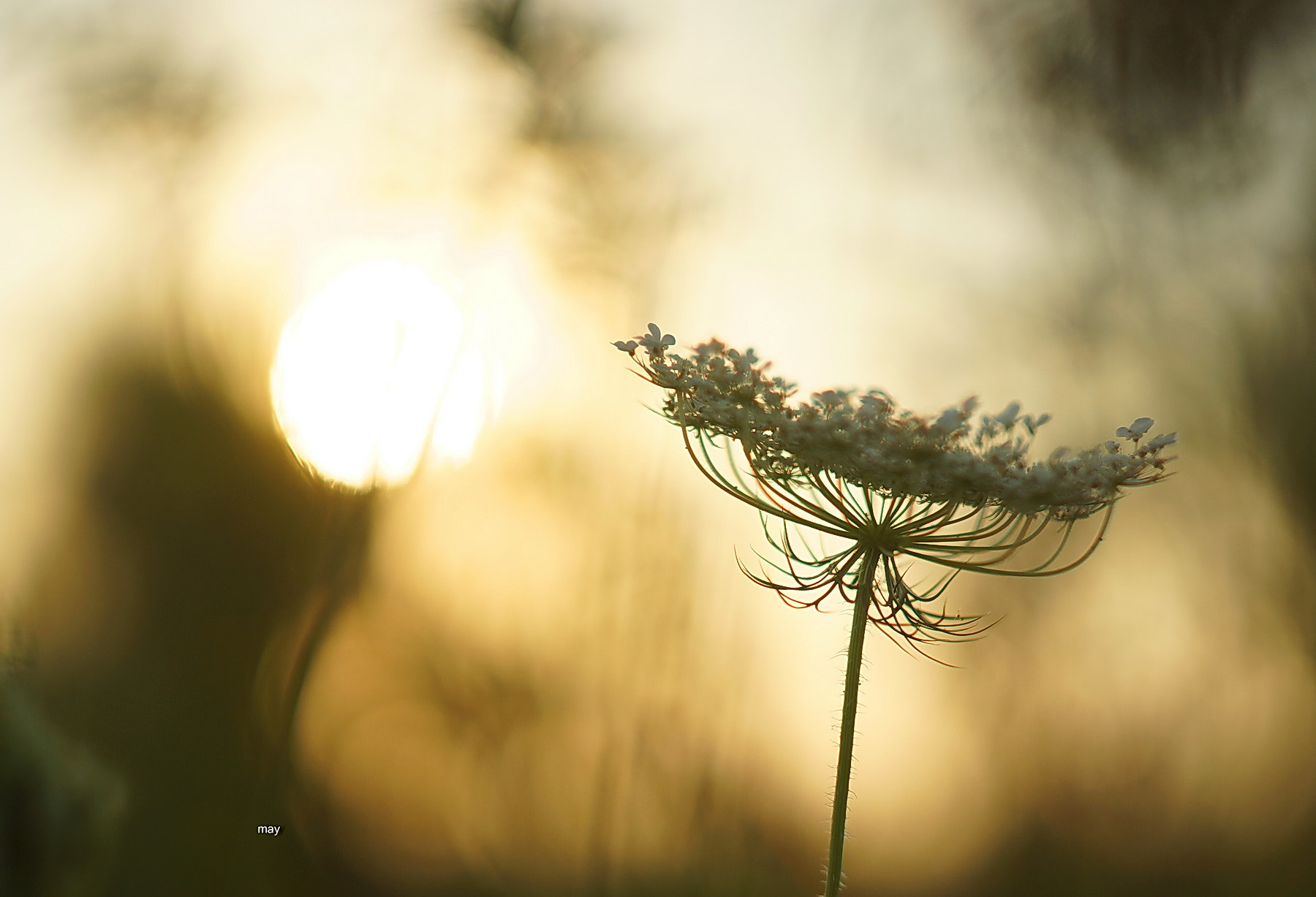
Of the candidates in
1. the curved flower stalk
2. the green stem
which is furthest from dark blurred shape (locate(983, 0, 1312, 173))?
the green stem

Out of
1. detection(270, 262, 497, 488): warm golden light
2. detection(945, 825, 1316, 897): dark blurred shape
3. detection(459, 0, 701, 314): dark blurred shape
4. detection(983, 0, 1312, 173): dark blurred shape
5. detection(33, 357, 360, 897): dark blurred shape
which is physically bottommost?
detection(945, 825, 1316, 897): dark blurred shape

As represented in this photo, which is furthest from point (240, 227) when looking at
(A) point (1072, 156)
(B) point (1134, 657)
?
(B) point (1134, 657)

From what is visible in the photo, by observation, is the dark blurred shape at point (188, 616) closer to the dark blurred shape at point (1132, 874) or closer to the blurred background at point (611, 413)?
the blurred background at point (611, 413)

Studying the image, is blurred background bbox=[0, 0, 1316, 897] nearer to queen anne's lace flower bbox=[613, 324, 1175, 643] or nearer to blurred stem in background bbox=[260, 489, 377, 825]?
blurred stem in background bbox=[260, 489, 377, 825]

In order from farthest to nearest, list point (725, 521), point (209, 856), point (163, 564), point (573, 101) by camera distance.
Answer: point (573, 101), point (725, 521), point (163, 564), point (209, 856)

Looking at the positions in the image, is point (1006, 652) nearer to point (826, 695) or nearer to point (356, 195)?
point (826, 695)

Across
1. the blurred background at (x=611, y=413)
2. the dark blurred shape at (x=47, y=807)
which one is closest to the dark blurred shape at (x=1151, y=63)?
the blurred background at (x=611, y=413)
